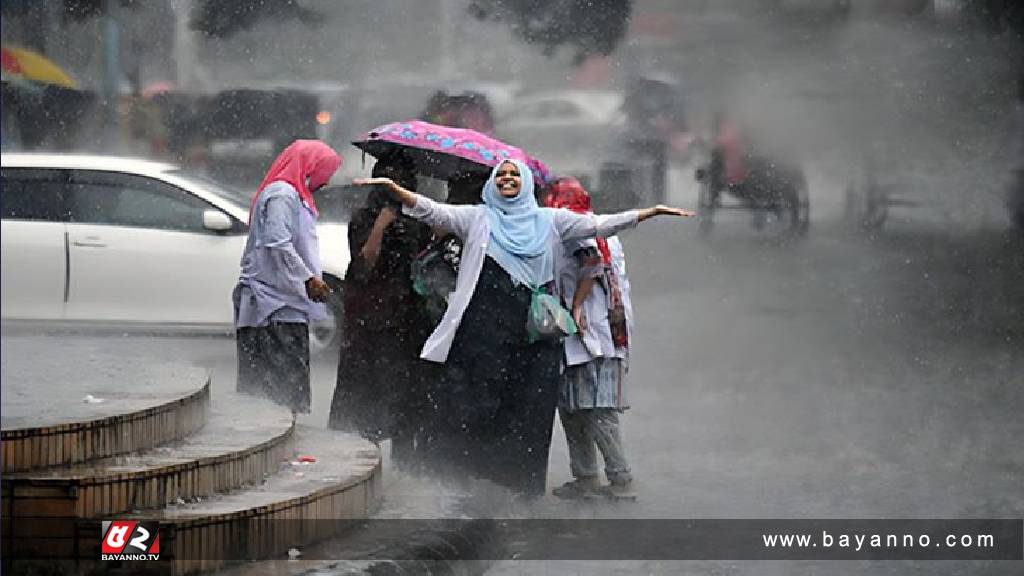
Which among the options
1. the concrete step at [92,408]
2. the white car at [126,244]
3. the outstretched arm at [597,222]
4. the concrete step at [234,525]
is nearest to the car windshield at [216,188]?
the white car at [126,244]

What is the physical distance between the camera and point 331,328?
11125mm

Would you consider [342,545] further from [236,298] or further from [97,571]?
[236,298]

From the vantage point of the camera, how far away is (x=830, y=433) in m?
9.50

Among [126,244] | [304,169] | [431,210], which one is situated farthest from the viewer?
[126,244]

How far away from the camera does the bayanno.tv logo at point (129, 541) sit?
5.46 meters

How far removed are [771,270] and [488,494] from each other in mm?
7978

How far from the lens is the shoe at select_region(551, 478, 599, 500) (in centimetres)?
772

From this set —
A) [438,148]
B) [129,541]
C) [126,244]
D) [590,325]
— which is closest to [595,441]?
[590,325]

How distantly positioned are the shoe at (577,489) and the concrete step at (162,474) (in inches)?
52.6

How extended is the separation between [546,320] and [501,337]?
0.20 m

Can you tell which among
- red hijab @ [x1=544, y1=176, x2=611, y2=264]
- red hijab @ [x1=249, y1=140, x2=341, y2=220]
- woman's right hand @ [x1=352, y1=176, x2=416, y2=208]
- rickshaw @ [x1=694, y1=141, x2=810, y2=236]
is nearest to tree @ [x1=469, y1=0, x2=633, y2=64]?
rickshaw @ [x1=694, y1=141, x2=810, y2=236]

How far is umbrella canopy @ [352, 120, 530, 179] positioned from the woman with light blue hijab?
33cm

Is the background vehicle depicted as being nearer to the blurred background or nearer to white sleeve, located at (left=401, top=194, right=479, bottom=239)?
the blurred background

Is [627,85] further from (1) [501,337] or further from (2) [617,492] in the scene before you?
(1) [501,337]
